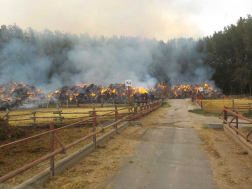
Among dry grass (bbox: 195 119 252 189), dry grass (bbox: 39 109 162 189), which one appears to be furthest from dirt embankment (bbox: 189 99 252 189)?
dry grass (bbox: 39 109 162 189)

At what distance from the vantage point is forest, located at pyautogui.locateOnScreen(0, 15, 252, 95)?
109 feet

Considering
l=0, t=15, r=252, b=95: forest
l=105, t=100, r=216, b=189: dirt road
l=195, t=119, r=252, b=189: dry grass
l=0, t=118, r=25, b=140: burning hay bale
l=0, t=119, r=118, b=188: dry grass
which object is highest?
l=0, t=15, r=252, b=95: forest

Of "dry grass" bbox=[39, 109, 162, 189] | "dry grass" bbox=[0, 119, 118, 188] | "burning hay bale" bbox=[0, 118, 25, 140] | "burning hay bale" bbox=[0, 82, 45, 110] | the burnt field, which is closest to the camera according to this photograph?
"dry grass" bbox=[39, 109, 162, 189]

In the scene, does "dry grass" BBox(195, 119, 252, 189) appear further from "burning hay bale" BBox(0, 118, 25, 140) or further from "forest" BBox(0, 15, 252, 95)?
"forest" BBox(0, 15, 252, 95)

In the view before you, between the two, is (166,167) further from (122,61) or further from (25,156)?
(122,61)

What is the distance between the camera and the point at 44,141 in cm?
662

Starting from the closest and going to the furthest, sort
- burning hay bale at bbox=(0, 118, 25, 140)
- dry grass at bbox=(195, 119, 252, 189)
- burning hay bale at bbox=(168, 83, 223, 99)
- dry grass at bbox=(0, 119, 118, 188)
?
dry grass at bbox=(195, 119, 252, 189) → dry grass at bbox=(0, 119, 118, 188) → burning hay bale at bbox=(0, 118, 25, 140) → burning hay bale at bbox=(168, 83, 223, 99)

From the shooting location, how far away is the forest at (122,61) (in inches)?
1313

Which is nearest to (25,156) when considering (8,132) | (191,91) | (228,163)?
(8,132)

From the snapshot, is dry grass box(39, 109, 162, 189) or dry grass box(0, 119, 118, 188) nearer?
dry grass box(39, 109, 162, 189)

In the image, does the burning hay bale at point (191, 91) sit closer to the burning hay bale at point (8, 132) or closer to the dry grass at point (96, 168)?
the burning hay bale at point (8, 132)

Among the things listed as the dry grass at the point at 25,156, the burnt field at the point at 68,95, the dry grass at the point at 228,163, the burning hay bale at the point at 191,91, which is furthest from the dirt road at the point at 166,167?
the burning hay bale at the point at 191,91

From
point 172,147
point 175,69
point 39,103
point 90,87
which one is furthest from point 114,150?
point 175,69

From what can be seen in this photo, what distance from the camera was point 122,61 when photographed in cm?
3609
